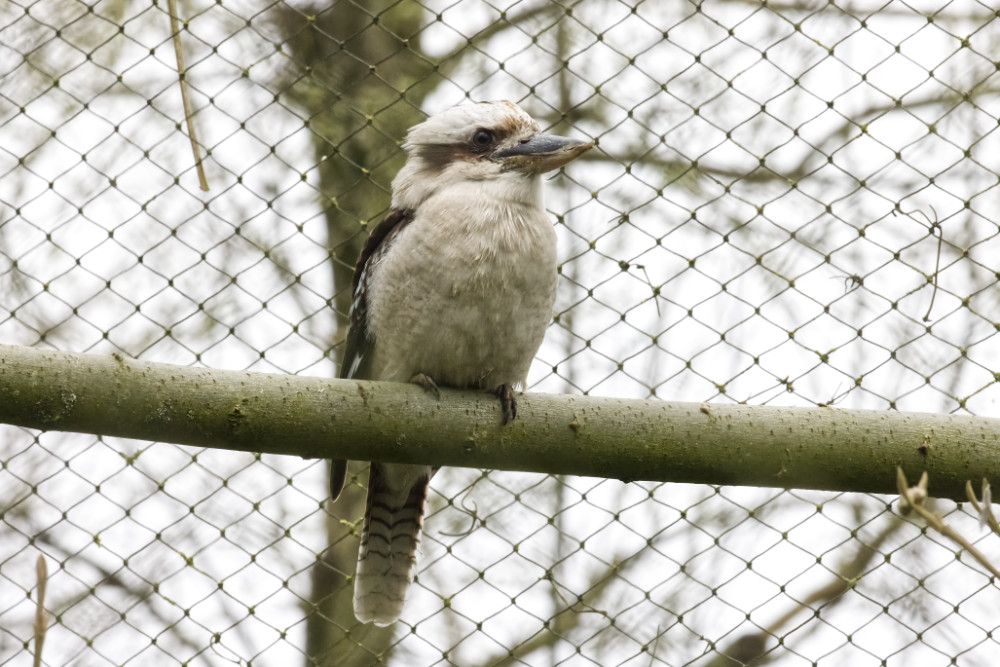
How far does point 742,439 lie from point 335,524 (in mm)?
1856

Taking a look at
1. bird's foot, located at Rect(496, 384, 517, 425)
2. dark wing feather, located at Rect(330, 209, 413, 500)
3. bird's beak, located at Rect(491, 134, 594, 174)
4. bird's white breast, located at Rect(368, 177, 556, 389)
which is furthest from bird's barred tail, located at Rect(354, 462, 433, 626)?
bird's beak, located at Rect(491, 134, 594, 174)

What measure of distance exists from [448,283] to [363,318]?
294 mm

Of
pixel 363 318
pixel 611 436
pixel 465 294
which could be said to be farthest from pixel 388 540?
pixel 611 436

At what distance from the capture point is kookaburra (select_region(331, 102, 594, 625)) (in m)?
2.39

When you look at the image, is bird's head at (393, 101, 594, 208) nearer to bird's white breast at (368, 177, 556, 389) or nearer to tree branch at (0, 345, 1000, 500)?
bird's white breast at (368, 177, 556, 389)

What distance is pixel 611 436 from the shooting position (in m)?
2.05

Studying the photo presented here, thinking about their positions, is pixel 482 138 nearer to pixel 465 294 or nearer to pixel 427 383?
pixel 465 294

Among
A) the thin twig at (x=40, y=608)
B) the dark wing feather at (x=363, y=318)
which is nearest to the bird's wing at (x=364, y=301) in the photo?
the dark wing feather at (x=363, y=318)

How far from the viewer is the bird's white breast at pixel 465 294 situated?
2.38 meters

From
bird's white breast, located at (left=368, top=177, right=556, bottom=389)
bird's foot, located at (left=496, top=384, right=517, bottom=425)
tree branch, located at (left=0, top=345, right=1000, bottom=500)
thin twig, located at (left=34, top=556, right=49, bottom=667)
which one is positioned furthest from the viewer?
bird's white breast, located at (left=368, top=177, right=556, bottom=389)

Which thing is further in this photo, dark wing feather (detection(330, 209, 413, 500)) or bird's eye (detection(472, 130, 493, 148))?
bird's eye (detection(472, 130, 493, 148))

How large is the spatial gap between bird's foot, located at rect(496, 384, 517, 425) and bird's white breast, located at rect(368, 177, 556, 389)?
0.20m

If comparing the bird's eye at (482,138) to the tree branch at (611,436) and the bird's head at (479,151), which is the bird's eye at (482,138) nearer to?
the bird's head at (479,151)

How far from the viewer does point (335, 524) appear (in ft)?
11.9
